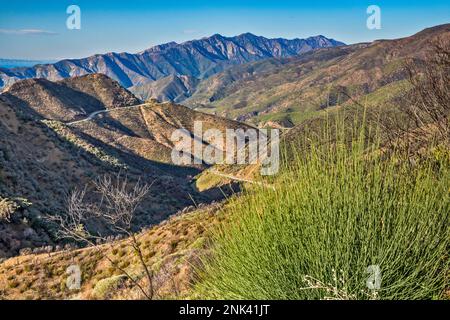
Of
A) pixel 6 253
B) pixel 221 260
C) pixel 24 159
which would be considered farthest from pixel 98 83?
pixel 221 260

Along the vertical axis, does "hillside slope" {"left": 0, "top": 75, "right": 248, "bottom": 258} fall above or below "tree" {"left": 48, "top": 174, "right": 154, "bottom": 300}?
below

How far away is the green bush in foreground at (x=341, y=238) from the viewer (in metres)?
3.78

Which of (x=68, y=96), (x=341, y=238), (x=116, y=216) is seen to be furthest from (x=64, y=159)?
(x=68, y=96)

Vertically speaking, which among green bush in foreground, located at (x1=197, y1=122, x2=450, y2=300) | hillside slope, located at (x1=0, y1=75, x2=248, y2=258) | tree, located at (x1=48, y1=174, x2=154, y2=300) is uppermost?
green bush in foreground, located at (x1=197, y1=122, x2=450, y2=300)

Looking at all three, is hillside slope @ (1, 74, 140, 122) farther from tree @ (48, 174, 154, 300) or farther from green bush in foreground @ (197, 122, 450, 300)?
green bush in foreground @ (197, 122, 450, 300)

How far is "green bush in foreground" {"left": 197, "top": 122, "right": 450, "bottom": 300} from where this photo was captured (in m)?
3.78

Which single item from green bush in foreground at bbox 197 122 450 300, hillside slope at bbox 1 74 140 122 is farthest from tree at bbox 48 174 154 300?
hillside slope at bbox 1 74 140 122

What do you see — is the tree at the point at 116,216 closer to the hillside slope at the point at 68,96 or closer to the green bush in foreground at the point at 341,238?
the green bush in foreground at the point at 341,238

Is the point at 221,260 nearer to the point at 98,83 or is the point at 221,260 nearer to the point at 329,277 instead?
the point at 329,277

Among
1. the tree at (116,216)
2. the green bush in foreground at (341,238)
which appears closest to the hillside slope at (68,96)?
the tree at (116,216)

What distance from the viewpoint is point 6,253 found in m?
26.4

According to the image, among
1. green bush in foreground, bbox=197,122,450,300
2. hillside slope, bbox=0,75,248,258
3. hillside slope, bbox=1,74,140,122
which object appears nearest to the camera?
green bush in foreground, bbox=197,122,450,300

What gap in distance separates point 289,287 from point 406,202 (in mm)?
1295

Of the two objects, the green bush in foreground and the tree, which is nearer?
the green bush in foreground
